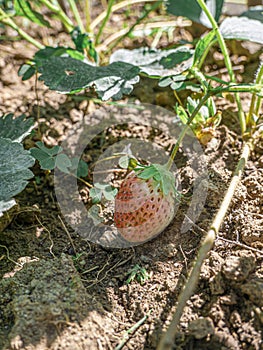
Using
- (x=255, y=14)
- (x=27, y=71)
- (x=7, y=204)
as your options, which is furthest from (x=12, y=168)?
(x=255, y=14)

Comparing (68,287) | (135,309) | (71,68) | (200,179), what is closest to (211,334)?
(135,309)

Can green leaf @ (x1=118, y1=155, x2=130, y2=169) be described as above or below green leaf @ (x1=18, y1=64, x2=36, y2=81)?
below

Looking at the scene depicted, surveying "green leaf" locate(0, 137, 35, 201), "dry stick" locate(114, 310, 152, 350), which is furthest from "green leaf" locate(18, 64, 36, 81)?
"dry stick" locate(114, 310, 152, 350)

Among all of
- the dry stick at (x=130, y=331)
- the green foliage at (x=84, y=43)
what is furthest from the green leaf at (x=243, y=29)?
the dry stick at (x=130, y=331)

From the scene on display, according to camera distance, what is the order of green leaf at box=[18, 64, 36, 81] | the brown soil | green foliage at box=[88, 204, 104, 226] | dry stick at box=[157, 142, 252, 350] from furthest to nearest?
1. green leaf at box=[18, 64, 36, 81]
2. green foliage at box=[88, 204, 104, 226]
3. the brown soil
4. dry stick at box=[157, 142, 252, 350]

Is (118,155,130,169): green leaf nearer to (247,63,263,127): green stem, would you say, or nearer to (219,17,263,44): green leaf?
(247,63,263,127): green stem

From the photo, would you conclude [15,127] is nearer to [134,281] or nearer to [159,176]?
[159,176]
